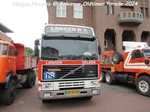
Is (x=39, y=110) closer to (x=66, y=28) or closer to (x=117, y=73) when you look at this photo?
(x=66, y=28)

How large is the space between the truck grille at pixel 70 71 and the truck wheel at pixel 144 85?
3.33 m

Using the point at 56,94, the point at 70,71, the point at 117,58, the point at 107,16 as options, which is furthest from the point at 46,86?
the point at 107,16

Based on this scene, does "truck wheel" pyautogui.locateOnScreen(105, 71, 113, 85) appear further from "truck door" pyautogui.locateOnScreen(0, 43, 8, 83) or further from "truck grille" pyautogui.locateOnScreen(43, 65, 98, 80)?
"truck door" pyautogui.locateOnScreen(0, 43, 8, 83)

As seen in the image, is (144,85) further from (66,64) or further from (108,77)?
(66,64)

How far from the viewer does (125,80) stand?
9031 millimetres

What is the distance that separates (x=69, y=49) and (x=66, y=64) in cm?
60

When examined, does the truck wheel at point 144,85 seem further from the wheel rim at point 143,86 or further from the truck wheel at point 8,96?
the truck wheel at point 8,96

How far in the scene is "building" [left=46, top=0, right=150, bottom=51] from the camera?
18.2 metres

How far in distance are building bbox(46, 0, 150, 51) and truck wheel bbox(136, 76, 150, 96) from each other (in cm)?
1058

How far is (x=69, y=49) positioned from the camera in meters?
5.27

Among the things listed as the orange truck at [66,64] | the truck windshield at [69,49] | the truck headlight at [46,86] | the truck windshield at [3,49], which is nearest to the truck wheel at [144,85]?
the orange truck at [66,64]

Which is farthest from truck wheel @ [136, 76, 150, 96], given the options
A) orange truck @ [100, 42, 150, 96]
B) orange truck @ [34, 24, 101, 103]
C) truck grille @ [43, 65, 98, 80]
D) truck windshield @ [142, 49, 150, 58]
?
truck grille @ [43, 65, 98, 80]

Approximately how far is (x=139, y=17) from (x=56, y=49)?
54.1ft

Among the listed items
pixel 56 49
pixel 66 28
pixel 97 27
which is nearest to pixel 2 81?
pixel 56 49
